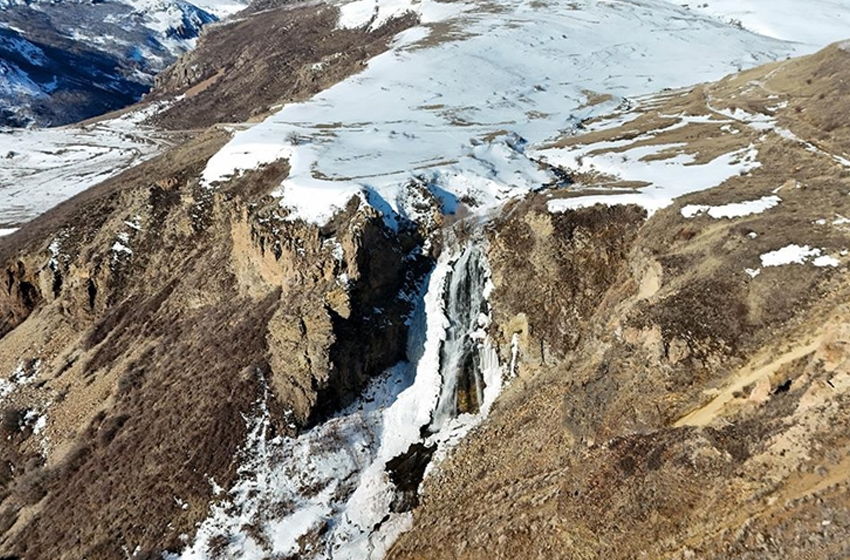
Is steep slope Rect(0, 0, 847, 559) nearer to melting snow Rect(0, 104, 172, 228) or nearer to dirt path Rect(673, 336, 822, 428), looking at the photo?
dirt path Rect(673, 336, 822, 428)

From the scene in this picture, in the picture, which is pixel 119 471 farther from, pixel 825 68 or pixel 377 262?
pixel 825 68

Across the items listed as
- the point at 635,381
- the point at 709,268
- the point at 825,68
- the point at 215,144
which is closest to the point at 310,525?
the point at 635,381

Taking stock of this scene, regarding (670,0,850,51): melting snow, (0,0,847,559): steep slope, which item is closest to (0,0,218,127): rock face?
(0,0,847,559): steep slope

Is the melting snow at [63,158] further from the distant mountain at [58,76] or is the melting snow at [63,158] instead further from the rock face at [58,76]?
the distant mountain at [58,76]

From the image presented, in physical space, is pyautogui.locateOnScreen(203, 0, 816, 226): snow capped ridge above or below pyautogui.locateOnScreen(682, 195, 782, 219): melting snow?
below

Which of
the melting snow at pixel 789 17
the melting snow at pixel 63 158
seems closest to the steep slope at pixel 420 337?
the melting snow at pixel 63 158

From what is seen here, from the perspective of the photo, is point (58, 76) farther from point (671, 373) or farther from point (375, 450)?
point (671, 373)
